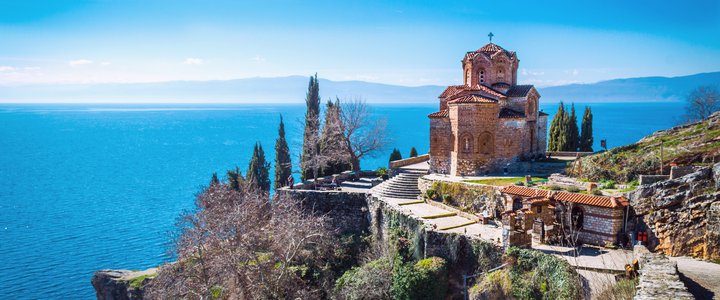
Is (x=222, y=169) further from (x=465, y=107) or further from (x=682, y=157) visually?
(x=682, y=157)

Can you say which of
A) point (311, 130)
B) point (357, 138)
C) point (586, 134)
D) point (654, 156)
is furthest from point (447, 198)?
point (586, 134)

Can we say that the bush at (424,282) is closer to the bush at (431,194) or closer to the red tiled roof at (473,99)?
the bush at (431,194)

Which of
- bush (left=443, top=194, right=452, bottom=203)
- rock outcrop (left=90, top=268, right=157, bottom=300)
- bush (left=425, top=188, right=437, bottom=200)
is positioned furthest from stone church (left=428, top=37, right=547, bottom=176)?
rock outcrop (left=90, top=268, right=157, bottom=300)

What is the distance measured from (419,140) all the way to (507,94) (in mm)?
95547

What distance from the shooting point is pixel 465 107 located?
1277 inches

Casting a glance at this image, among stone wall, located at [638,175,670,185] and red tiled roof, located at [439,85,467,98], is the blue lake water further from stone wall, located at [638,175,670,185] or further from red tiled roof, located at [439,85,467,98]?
stone wall, located at [638,175,670,185]

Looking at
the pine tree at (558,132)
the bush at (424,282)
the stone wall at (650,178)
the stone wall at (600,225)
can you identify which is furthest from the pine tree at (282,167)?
the stone wall at (650,178)

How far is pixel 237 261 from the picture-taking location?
907 inches

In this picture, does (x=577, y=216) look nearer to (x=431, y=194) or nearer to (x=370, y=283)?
(x=431, y=194)

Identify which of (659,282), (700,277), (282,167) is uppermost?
(659,282)

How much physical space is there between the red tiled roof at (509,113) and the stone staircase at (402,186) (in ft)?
20.7

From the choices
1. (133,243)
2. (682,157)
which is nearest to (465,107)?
(682,157)

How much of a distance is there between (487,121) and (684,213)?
14.0m

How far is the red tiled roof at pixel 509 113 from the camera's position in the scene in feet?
106
